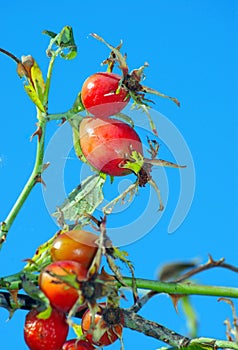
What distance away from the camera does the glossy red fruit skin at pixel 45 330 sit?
290 centimetres

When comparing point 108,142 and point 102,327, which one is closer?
point 102,327

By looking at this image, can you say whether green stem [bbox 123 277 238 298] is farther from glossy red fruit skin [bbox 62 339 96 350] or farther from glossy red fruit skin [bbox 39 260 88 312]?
glossy red fruit skin [bbox 62 339 96 350]

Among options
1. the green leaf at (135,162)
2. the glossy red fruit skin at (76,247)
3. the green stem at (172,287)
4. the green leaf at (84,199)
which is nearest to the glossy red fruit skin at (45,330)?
the glossy red fruit skin at (76,247)

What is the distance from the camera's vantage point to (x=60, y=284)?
2.69 meters

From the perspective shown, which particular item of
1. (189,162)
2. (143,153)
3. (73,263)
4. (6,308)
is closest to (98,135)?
(143,153)

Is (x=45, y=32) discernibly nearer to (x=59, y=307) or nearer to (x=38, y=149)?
(x=38, y=149)

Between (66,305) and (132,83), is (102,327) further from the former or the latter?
(132,83)

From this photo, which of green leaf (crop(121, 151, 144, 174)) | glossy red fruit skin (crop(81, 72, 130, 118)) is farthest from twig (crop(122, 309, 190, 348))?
glossy red fruit skin (crop(81, 72, 130, 118))

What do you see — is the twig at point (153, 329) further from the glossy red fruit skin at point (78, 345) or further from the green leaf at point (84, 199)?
the green leaf at point (84, 199)

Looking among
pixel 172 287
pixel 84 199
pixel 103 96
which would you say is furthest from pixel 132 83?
pixel 172 287

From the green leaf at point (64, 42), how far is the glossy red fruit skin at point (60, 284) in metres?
1.10

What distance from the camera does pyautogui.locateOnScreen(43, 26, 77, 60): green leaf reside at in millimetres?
3388

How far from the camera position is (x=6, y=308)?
2.78m

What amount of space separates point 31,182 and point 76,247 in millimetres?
370
